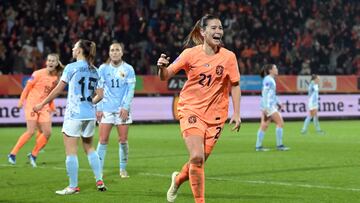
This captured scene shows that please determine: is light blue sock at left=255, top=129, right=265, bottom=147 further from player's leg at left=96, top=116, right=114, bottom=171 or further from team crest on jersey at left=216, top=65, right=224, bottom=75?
team crest on jersey at left=216, top=65, right=224, bottom=75

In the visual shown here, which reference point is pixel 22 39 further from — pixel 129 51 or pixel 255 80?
pixel 255 80

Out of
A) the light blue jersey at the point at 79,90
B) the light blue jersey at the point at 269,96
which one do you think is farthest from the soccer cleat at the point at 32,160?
the light blue jersey at the point at 269,96

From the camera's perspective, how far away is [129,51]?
36.7 m

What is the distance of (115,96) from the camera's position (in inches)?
558

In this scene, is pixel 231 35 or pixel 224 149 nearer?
pixel 224 149

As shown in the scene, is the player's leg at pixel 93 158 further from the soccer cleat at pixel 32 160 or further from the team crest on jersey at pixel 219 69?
the soccer cleat at pixel 32 160

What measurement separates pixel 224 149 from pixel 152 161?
3.97 m

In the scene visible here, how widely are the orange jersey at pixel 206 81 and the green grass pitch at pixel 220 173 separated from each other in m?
1.82

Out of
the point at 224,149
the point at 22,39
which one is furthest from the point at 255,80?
the point at 224,149

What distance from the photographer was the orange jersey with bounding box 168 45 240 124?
31.4 ft

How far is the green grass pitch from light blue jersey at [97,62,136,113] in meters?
1.31

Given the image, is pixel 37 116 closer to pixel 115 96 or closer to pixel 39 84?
pixel 39 84

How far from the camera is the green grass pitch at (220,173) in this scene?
37.6 feet

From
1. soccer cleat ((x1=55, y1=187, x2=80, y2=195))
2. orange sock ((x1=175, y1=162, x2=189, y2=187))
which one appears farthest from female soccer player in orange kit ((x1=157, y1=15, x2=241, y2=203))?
soccer cleat ((x1=55, y1=187, x2=80, y2=195))
